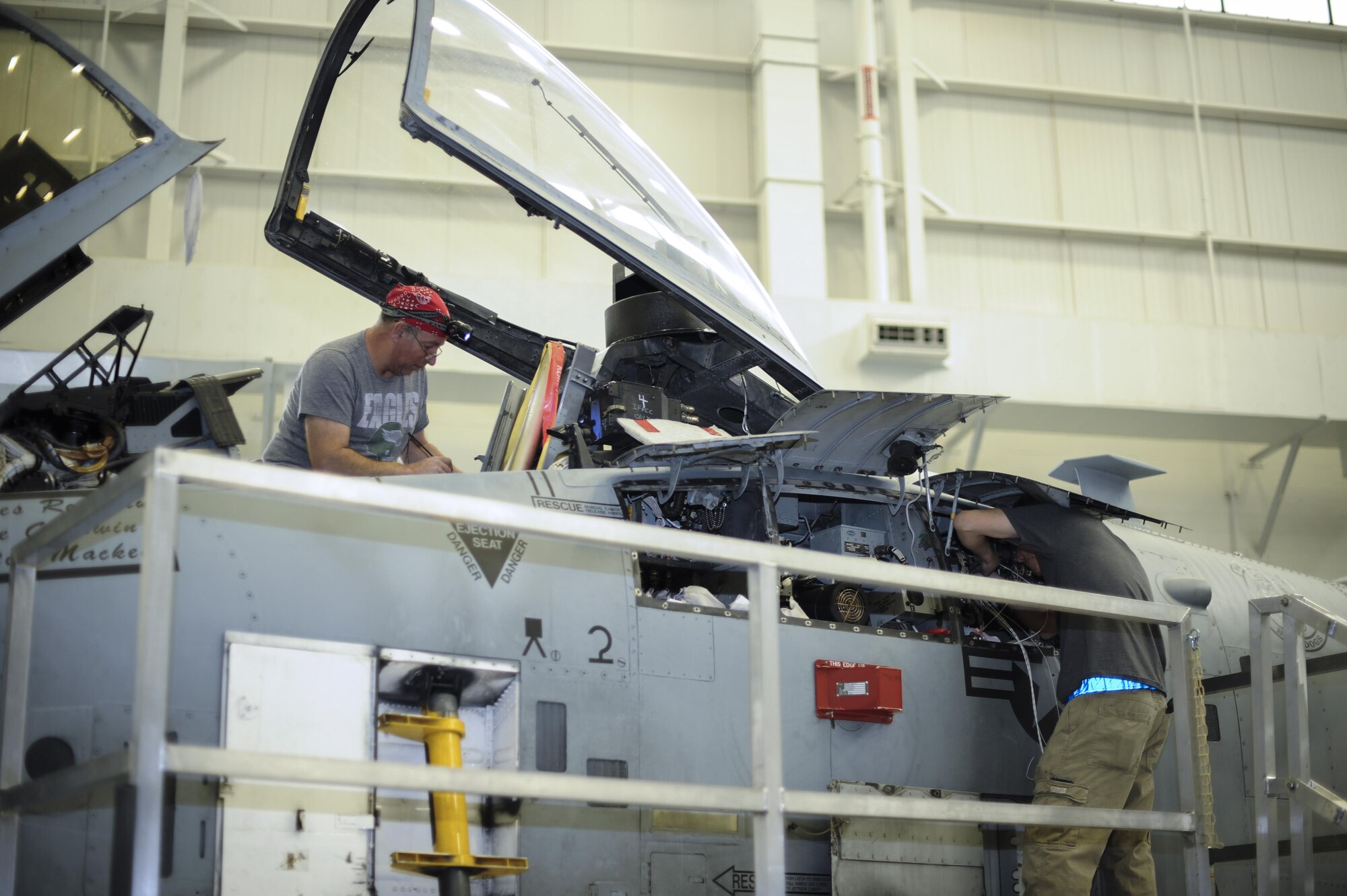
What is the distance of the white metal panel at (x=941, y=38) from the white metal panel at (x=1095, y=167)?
57.4 inches

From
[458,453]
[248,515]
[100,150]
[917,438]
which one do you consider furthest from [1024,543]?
[458,453]

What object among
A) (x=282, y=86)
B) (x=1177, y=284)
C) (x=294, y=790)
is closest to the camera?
(x=294, y=790)

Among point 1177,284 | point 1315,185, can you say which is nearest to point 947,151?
point 1177,284

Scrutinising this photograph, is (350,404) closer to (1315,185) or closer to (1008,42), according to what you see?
(1008,42)

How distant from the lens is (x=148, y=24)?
13352 mm

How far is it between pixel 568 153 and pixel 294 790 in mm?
2793

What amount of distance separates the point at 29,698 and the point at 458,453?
9989mm

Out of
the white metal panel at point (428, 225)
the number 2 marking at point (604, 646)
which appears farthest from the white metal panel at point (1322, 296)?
the number 2 marking at point (604, 646)

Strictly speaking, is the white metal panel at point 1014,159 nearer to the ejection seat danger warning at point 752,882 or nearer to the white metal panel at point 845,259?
the white metal panel at point 845,259

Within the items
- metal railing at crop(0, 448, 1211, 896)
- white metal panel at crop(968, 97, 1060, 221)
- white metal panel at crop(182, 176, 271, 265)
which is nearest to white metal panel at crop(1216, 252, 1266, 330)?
white metal panel at crop(968, 97, 1060, 221)

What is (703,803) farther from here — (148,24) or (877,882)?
(148,24)

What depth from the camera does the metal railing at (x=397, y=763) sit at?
7.52 feet

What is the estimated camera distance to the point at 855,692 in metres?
4.30

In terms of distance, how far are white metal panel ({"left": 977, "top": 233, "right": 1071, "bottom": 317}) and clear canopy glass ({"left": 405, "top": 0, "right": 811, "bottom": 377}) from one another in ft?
33.3
